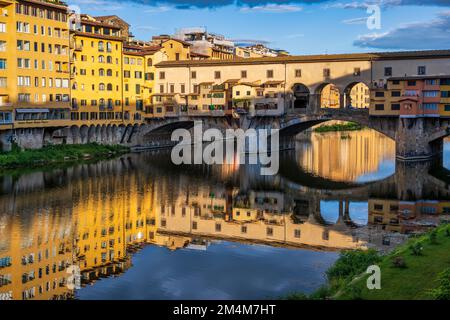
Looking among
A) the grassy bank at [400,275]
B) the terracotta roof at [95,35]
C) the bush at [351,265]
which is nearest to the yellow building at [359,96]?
the terracotta roof at [95,35]

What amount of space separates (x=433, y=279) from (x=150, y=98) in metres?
53.8

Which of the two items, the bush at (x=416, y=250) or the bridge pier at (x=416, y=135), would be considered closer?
the bush at (x=416, y=250)

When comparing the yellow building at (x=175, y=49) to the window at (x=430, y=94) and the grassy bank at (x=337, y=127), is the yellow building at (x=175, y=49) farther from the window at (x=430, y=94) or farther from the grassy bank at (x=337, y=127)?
the grassy bank at (x=337, y=127)

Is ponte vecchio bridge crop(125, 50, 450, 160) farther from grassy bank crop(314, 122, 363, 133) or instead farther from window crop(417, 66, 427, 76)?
grassy bank crop(314, 122, 363, 133)

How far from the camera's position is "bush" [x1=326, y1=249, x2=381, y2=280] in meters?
19.5

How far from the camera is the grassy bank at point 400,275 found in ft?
48.3

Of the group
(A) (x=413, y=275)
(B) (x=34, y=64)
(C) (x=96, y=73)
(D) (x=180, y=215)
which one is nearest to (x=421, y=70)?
(C) (x=96, y=73)

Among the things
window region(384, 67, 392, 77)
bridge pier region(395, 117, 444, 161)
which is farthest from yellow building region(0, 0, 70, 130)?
bridge pier region(395, 117, 444, 161)

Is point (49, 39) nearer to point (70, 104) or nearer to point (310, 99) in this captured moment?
point (70, 104)

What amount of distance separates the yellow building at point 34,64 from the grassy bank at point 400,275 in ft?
120

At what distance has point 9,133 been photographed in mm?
49562

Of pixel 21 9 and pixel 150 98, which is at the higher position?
pixel 21 9

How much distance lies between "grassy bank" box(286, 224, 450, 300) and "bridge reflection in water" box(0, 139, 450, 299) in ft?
4.04

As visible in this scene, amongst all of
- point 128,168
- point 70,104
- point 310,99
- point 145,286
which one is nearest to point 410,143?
point 310,99
